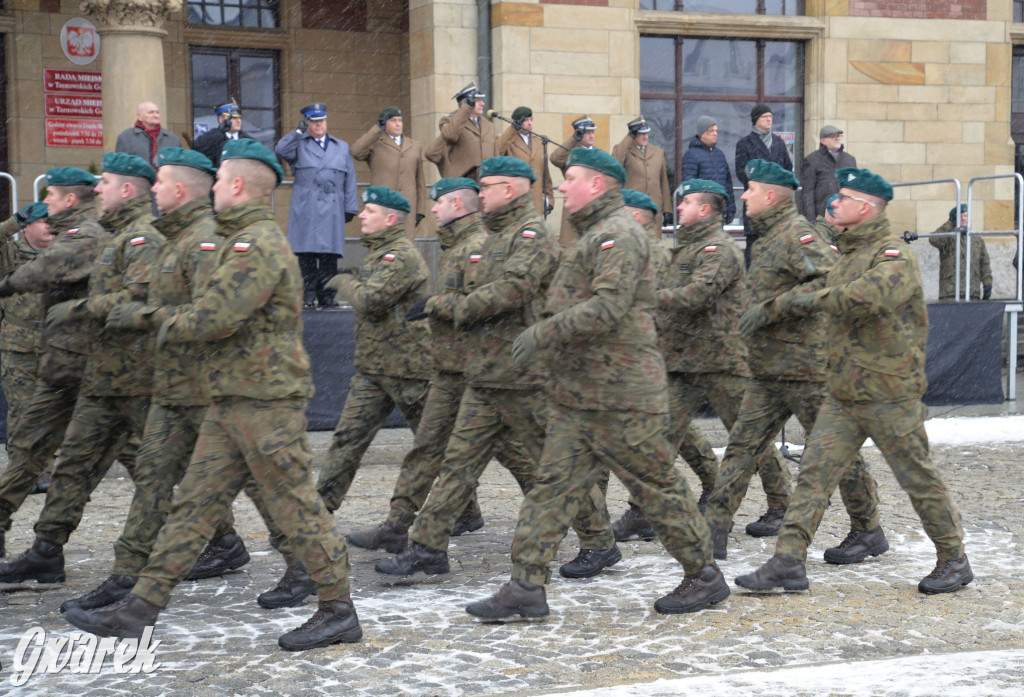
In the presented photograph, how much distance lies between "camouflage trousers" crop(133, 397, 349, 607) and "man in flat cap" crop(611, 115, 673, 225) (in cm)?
949

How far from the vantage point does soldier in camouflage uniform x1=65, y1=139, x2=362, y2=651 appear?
5672 mm

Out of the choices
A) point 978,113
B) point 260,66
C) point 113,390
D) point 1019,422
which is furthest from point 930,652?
point 260,66

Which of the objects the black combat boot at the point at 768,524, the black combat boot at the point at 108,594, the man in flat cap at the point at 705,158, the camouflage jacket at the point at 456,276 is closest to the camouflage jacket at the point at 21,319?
the camouflage jacket at the point at 456,276

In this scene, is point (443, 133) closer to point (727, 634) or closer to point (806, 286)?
point (806, 286)

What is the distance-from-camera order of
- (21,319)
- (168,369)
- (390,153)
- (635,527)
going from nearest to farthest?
(168,369), (635,527), (21,319), (390,153)

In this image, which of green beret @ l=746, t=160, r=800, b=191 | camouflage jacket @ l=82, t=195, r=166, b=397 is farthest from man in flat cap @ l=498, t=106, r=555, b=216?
camouflage jacket @ l=82, t=195, r=166, b=397

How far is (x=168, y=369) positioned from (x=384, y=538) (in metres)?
2.01

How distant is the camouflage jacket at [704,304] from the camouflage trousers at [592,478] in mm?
1597

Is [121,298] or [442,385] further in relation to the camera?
[442,385]

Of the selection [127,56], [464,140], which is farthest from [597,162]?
[127,56]

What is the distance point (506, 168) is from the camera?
7039 millimetres

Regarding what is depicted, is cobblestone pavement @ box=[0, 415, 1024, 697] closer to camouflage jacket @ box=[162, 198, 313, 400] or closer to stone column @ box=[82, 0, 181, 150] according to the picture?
camouflage jacket @ box=[162, 198, 313, 400]

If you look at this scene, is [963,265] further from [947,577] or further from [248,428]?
[248,428]

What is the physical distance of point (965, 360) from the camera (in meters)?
14.4
